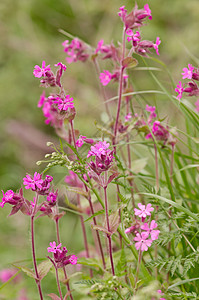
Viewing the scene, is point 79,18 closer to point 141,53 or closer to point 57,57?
point 57,57

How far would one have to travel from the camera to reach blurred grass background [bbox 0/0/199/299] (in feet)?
9.41

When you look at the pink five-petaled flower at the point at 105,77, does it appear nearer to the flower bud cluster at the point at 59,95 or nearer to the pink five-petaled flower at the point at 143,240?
the flower bud cluster at the point at 59,95

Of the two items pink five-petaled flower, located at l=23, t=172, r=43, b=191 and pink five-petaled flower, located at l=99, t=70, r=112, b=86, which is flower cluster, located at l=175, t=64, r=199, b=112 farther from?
→ pink five-petaled flower, located at l=23, t=172, r=43, b=191

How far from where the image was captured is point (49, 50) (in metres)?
3.16

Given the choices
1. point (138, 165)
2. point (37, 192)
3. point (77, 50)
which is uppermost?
point (77, 50)

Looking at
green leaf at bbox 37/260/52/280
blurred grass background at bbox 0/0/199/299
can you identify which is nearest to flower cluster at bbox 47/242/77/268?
green leaf at bbox 37/260/52/280

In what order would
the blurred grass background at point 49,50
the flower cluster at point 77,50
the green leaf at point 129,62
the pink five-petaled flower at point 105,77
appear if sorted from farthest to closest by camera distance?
the blurred grass background at point 49,50, the flower cluster at point 77,50, the pink five-petaled flower at point 105,77, the green leaf at point 129,62

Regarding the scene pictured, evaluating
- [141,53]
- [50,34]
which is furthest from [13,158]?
[141,53]

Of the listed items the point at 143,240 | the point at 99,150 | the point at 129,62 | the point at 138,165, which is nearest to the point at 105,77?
the point at 129,62

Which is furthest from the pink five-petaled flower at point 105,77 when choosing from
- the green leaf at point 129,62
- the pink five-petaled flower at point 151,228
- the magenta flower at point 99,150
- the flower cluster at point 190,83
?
the pink five-petaled flower at point 151,228

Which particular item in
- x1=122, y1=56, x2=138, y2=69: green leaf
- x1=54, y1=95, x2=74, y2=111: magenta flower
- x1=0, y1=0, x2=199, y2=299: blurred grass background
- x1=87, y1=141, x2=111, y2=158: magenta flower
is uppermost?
x1=0, y1=0, x2=199, y2=299: blurred grass background

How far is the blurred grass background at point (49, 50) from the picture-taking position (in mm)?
2869

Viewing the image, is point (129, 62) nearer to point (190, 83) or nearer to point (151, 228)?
point (190, 83)

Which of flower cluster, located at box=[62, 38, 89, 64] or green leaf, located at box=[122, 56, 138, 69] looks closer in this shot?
green leaf, located at box=[122, 56, 138, 69]
